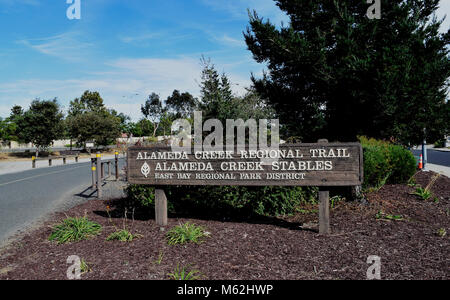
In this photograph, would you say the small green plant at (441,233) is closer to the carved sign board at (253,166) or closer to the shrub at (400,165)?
the carved sign board at (253,166)

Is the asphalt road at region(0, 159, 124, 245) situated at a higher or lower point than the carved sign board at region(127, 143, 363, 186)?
lower

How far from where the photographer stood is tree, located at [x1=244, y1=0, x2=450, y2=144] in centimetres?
629

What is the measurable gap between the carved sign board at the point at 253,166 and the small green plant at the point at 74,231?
3.35 feet

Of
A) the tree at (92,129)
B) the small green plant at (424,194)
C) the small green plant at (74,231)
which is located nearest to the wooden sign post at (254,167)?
the small green plant at (74,231)

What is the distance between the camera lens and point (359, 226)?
5422 mm

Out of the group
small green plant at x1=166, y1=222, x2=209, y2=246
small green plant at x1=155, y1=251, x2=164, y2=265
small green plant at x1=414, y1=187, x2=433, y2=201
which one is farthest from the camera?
small green plant at x1=414, y1=187, x2=433, y2=201

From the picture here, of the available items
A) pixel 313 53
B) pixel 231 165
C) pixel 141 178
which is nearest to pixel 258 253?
pixel 231 165

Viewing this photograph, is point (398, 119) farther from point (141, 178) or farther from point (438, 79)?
point (141, 178)

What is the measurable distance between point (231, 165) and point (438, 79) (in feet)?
15.7

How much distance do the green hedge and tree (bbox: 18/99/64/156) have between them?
1405 inches

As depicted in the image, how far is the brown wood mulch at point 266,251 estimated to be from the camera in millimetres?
3805

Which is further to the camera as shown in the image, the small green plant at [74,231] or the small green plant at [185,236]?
the small green plant at [74,231]

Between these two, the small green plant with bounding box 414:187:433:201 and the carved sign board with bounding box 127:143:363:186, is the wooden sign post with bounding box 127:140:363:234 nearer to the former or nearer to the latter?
the carved sign board with bounding box 127:143:363:186

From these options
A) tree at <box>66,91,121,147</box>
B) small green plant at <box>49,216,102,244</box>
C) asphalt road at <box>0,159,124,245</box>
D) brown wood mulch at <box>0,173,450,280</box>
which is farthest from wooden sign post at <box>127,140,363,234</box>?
tree at <box>66,91,121,147</box>
